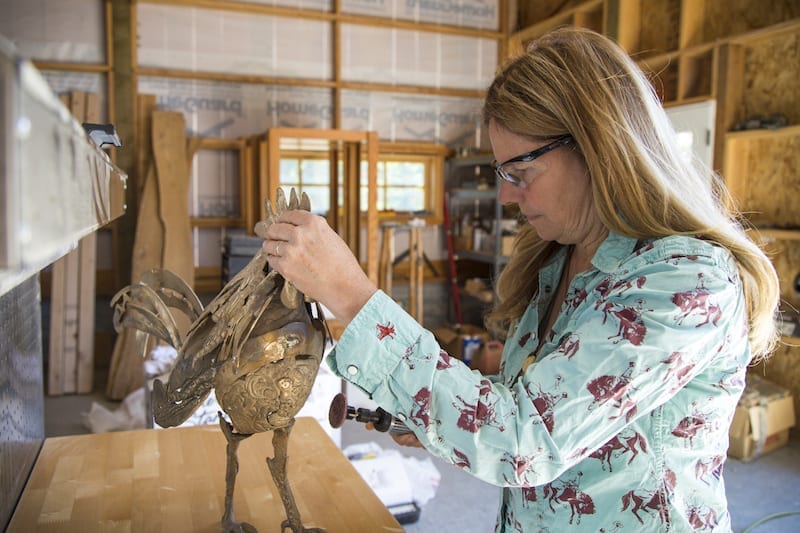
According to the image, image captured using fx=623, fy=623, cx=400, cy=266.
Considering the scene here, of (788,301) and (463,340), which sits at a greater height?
(788,301)

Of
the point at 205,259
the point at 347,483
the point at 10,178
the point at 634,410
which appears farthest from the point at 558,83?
the point at 205,259

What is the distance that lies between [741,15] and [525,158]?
424cm

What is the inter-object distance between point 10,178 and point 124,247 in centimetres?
535

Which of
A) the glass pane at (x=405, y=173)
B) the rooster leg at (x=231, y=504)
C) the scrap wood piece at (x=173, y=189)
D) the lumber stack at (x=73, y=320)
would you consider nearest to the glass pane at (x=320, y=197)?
the glass pane at (x=405, y=173)

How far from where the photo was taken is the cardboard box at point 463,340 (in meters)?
5.30

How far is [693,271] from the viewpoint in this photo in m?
0.91

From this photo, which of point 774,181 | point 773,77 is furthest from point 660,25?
point 774,181

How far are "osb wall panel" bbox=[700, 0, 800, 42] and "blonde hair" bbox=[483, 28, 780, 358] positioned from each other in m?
3.84

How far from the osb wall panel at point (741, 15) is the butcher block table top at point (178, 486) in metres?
4.09

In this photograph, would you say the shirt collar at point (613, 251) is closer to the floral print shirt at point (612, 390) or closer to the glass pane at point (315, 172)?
the floral print shirt at point (612, 390)

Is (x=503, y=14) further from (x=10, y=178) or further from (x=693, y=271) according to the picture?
(x=10, y=178)

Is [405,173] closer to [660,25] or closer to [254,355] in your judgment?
[660,25]

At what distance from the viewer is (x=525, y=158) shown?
1070 mm

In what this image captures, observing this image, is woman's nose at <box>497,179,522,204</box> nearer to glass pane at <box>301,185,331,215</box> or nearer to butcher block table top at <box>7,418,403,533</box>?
butcher block table top at <box>7,418,403,533</box>
